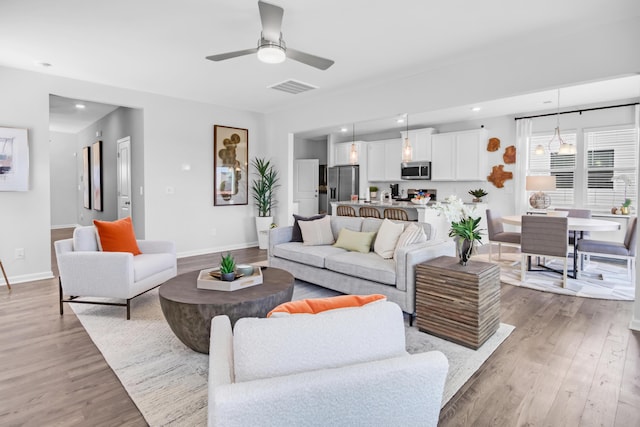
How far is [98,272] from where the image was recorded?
3152 millimetres

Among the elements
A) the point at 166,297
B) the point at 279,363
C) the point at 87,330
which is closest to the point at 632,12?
the point at 279,363

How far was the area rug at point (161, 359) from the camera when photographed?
1.96m

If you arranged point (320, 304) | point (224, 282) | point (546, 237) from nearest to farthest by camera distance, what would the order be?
1. point (320, 304)
2. point (224, 282)
3. point (546, 237)

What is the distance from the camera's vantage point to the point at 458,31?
133 inches

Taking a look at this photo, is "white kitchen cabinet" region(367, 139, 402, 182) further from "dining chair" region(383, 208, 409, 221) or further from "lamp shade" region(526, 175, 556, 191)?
"lamp shade" region(526, 175, 556, 191)

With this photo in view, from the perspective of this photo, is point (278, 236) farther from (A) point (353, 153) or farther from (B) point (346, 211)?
(A) point (353, 153)

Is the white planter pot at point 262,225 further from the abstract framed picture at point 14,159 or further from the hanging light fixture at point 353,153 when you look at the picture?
the abstract framed picture at point 14,159

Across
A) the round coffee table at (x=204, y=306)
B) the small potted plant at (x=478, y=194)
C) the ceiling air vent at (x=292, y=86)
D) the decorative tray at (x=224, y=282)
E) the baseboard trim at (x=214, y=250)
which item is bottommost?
the baseboard trim at (x=214, y=250)

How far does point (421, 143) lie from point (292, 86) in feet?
12.7

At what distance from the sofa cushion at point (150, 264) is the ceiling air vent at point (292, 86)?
9.20 feet

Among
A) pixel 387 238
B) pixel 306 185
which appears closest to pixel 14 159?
pixel 387 238

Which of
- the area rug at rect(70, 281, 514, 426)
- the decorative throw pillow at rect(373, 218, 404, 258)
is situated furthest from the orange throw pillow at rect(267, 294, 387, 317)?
the decorative throw pillow at rect(373, 218, 404, 258)

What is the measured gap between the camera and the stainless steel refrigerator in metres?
9.02

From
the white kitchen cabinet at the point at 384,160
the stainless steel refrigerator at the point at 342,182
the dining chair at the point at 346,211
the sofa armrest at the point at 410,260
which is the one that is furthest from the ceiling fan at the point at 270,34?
the stainless steel refrigerator at the point at 342,182
